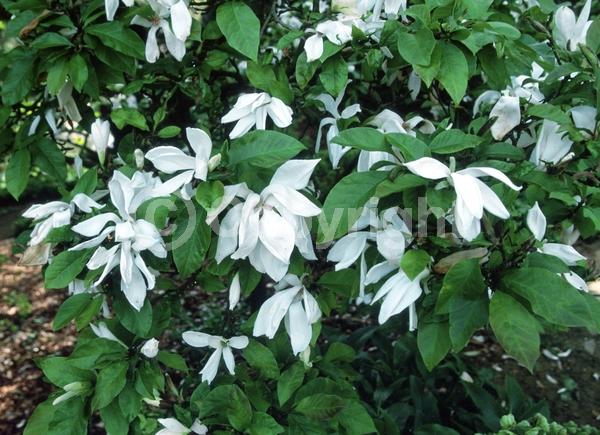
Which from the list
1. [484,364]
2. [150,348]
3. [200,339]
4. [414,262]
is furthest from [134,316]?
[484,364]

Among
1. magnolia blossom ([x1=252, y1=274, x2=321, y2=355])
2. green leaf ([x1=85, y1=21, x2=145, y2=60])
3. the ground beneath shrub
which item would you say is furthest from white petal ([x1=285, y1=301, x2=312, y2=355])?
the ground beneath shrub

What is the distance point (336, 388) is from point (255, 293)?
2.53 ft

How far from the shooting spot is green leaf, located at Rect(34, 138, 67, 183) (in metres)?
1.85

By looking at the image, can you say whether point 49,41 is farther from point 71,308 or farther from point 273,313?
point 273,313

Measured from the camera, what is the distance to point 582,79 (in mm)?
1309

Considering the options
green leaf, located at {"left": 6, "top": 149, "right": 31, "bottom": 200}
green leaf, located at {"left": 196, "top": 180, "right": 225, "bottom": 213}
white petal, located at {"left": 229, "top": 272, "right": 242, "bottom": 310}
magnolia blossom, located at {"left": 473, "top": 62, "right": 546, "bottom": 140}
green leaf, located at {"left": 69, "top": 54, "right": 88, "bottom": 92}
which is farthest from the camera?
green leaf, located at {"left": 6, "top": 149, "right": 31, "bottom": 200}

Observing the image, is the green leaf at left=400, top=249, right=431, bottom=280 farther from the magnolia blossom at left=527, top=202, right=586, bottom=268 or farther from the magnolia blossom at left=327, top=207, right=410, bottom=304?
the magnolia blossom at left=527, top=202, right=586, bottom=268

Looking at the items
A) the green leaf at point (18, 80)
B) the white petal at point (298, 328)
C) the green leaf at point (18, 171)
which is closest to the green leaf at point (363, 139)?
the white petal at point (298, 328)

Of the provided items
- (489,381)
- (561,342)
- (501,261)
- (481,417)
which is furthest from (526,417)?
(501,261)

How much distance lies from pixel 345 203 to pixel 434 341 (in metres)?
Answer: 0.30

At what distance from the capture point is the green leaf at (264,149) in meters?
1.13

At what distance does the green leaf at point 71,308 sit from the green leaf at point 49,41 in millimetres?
584

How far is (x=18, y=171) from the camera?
1821 millimetres

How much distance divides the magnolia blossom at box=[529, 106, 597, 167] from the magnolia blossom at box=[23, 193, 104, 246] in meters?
0.92
